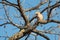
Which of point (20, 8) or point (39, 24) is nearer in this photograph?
point (39, 24)

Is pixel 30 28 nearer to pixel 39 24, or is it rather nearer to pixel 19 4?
pixel 39 24

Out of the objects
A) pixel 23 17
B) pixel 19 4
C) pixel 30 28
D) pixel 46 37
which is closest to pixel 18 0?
pixel 19 4

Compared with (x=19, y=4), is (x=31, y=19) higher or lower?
lower

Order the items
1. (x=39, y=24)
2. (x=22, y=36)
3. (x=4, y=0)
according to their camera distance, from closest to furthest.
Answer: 1. (x=39, y=24)
2. (x=22, y=36)
3. (x=4, y=0)

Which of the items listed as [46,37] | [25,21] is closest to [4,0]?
[25,21]

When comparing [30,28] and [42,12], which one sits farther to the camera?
[42,12]

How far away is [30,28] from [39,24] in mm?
366

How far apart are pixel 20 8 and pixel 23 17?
336mm

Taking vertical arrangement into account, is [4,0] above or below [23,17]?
above

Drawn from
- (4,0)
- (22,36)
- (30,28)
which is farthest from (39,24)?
(4,0)

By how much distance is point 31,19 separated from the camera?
7.18m

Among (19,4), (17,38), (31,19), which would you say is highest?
(19,4)

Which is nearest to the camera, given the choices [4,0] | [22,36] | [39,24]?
[39,24]

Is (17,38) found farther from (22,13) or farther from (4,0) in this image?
(4,0)
